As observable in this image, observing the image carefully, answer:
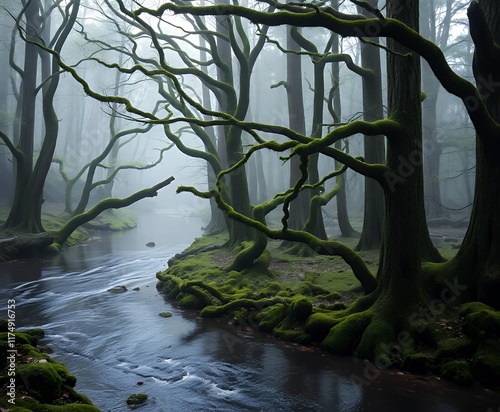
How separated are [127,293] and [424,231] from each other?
340 inches

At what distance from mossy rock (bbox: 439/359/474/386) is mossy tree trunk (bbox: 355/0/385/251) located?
7654mm

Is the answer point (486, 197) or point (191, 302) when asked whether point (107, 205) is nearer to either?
point (191, 302)

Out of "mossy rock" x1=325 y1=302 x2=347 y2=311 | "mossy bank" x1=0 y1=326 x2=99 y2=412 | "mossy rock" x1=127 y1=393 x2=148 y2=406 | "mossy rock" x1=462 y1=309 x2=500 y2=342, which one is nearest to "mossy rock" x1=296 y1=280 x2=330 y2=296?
"mossy rock" x1=325 y1=302 x2=347 y2=311

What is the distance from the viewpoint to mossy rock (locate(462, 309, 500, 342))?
23.2ft

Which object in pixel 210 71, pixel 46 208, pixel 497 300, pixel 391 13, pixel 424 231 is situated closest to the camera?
pixel 497 300

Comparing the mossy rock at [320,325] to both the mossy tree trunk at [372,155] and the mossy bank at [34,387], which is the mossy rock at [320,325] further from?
the mossy tree trunk at [372,155]

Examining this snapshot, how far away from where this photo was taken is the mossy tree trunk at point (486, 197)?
7902 millimetres

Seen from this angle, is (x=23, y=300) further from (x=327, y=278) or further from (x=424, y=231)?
(x=424, y=231)

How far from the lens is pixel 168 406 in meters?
6.25

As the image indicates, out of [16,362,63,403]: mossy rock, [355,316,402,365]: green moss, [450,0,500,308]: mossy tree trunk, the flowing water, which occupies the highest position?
[450,0,500,308]: mossy tree trunk

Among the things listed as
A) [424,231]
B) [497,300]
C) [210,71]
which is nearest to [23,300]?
[424,231]

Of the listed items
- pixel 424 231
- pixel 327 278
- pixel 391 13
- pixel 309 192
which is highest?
pixel 391 13

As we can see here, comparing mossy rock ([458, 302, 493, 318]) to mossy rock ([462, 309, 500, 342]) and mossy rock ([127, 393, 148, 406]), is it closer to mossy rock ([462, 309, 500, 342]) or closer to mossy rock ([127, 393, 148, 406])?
mossy rock ([462, 309, 500, 342])

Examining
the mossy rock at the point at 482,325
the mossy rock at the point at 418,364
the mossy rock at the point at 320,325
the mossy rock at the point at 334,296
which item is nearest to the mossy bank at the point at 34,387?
the mossy rock at the point at 320,325
